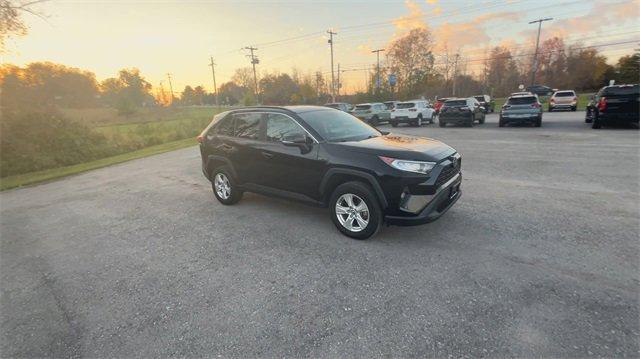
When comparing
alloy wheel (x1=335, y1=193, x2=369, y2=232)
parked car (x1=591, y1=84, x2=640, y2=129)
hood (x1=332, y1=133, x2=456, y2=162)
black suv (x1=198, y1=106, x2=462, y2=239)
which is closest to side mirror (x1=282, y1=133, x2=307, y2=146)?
black suv (x1=198, y1=106, x2=462, y2=239)

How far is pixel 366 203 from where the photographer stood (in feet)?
13.0

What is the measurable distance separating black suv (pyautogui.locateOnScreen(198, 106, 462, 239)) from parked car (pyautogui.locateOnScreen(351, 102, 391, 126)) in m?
17.4

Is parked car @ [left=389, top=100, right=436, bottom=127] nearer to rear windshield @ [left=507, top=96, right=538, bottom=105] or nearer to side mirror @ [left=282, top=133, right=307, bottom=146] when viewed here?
rear windshield @ [left=507, top=96, right=538, bottom=105]

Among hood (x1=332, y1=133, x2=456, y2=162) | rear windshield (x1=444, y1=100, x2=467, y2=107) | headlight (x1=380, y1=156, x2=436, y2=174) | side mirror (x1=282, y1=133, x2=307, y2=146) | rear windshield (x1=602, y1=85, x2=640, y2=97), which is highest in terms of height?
rear windshield (x1=602, y1=85, x2=640, y2=97)

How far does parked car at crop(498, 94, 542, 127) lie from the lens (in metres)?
15.5

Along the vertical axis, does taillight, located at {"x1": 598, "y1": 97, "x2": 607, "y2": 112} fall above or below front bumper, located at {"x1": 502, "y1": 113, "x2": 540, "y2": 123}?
above

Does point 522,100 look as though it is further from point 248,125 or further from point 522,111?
point 248,125

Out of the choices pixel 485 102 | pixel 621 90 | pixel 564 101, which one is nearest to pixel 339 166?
pixel 621 90

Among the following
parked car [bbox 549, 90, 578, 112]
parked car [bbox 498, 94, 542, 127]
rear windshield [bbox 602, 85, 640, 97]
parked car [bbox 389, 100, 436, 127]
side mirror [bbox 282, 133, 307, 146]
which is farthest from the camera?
parked car [bbox 549, 90, 578, 112]

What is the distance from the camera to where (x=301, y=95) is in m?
67.3

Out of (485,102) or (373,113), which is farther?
(485,102)

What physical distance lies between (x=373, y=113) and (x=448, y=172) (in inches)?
744

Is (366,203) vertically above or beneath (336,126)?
beneath

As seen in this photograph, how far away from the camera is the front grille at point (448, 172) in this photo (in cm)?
382
